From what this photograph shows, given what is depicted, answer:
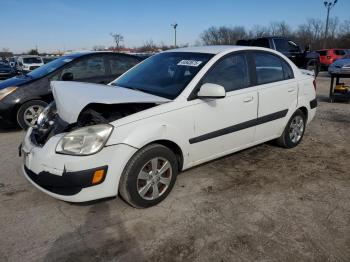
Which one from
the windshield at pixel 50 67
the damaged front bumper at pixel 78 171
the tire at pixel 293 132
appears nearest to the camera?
the damaged front bumper at pixel 78 171

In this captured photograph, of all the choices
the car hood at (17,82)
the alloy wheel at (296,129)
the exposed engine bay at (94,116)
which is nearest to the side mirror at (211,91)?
the exposed engine bay at (94,116)

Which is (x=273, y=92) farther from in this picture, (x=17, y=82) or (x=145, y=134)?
(x=17, y=82)

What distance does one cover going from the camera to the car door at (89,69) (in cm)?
629

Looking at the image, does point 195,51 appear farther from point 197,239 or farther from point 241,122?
point 197,239

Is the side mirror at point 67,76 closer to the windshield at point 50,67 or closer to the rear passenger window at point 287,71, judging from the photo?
the windshield at point 50,67

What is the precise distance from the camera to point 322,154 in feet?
16.0

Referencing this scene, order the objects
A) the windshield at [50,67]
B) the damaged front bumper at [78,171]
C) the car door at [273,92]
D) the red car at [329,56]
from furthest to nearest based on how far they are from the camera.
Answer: the red car at [329,56] < the windshield at [50,67] < the car door at [273,92] < the damaged front bumper at [78,171]

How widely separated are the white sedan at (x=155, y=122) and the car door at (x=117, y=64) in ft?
7.81

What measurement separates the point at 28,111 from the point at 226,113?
13.3 ft

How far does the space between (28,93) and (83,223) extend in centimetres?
383

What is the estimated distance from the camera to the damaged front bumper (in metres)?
2.75

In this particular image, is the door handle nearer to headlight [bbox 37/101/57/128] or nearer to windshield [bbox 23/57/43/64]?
headlight [bbox 37/101/57/128]

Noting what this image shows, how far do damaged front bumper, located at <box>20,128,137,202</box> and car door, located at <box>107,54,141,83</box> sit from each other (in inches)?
151

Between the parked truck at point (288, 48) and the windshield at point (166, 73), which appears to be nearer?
the windshield at point (166, 73)
